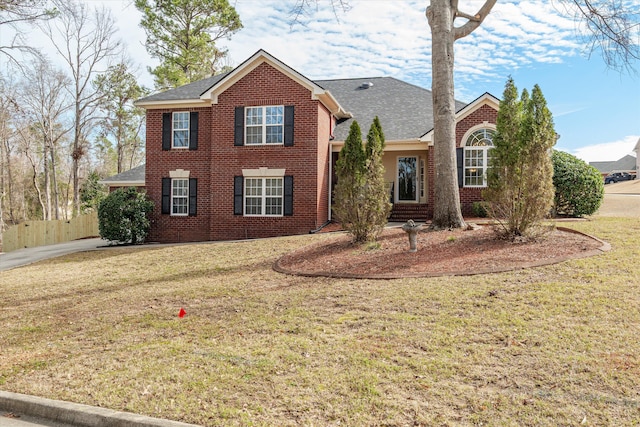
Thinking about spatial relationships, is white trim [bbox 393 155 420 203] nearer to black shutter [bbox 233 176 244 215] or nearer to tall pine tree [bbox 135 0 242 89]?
black shutter [bbox 233 176 244 215]

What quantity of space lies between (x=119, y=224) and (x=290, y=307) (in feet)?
40.3

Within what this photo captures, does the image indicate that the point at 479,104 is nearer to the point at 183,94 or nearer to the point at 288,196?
the point at 288,196

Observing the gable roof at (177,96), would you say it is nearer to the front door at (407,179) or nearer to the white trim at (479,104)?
the front door at (407,179)

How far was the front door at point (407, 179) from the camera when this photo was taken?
Result: 1962 cm

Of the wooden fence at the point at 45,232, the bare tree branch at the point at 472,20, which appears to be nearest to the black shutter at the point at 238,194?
the bare tree branch at the point at 472,20

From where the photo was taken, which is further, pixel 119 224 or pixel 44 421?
pixel 119 224

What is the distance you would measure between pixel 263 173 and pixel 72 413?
13025mm

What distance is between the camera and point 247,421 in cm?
365

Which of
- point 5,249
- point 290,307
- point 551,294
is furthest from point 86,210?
point 551,294

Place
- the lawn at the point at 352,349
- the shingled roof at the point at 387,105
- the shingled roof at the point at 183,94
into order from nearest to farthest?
the lawn at the point at 352,349, the shingled roof at the point at 183,94, the shingled roof at the point at 387,105

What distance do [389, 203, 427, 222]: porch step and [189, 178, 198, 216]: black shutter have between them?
7634 mm

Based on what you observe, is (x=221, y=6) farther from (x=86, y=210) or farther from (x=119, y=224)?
(x=119, y=224)

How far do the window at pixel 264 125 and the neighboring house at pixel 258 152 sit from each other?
0.12 ft

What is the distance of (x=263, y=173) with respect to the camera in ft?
54.7
